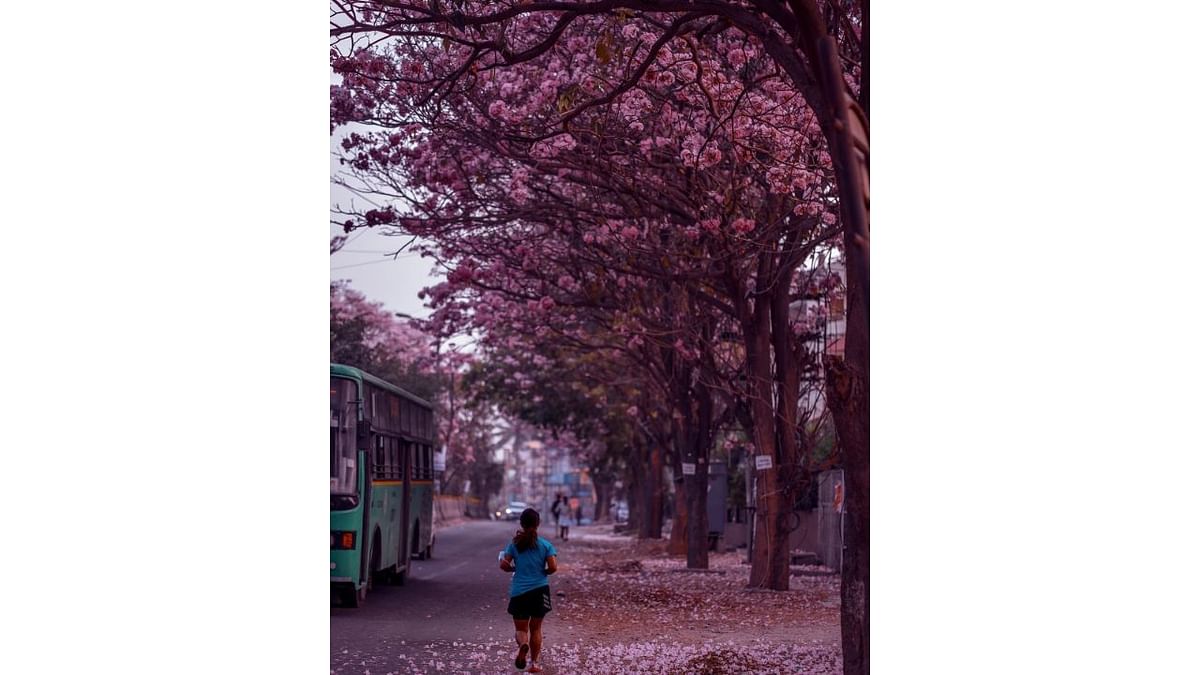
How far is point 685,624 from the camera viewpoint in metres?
13.0

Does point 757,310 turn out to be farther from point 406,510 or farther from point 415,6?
point 415,6

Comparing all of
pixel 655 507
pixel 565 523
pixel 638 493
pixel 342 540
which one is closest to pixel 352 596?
pixel 342 540

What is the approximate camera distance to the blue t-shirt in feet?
31.4

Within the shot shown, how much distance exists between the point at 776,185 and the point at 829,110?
13.6 feet

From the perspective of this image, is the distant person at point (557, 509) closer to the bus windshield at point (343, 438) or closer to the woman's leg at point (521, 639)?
the bus windshield at point (343, 438)

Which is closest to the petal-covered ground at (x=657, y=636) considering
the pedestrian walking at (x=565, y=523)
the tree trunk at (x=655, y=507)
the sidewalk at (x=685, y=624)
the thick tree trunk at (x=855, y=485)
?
the sidewalk at (x=685, y=624)

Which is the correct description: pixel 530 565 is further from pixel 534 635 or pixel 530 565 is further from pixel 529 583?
pixel 534 635

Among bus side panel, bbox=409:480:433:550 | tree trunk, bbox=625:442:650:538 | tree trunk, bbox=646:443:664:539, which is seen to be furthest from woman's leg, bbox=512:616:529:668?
tree trunk, bbox=625:442:650:538

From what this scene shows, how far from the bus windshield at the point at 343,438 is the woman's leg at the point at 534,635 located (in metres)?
2.46

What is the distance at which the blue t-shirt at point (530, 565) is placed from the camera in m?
9.59

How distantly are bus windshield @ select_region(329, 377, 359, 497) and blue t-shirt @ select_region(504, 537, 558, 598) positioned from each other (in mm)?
2316

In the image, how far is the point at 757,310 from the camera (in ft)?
56.4

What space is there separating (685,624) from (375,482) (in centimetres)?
327
